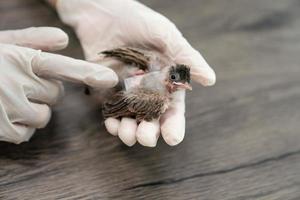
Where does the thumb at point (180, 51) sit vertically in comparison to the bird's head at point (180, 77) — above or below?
above

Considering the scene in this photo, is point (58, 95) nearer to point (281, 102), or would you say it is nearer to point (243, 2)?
point (281, 102)

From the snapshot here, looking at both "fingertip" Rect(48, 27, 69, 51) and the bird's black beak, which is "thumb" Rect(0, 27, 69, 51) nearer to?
"fingertip" Rect(48, 27, 69, 51)

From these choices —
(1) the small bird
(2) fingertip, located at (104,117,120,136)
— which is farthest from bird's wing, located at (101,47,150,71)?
(2) fingertip, located at (104,117,120,136)

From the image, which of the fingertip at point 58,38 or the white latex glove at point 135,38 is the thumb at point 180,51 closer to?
the white latex glove at point 135,38

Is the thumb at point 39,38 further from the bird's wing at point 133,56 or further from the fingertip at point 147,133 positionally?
the fingertip at point 147,133

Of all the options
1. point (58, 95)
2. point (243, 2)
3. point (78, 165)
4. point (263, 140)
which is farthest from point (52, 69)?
point (243, 2)

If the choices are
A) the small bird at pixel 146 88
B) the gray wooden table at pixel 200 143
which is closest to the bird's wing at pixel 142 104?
the small bird at pixel 146 88

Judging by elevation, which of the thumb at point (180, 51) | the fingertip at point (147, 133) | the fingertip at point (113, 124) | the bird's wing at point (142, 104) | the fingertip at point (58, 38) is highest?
the thumb at point (180, 51)
